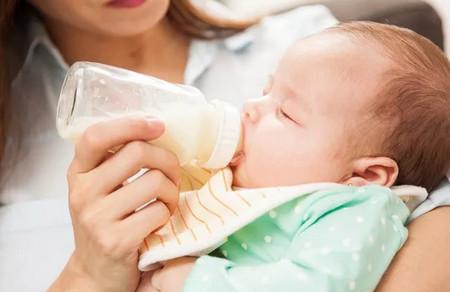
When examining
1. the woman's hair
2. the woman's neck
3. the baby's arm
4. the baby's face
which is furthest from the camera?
the woman's neck

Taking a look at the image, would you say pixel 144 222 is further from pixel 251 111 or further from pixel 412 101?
pixel 412 101

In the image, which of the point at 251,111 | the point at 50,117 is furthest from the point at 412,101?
the point at 50,117

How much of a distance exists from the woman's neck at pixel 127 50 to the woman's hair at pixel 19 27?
51 mm

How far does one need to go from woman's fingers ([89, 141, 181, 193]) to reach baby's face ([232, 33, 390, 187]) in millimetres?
97

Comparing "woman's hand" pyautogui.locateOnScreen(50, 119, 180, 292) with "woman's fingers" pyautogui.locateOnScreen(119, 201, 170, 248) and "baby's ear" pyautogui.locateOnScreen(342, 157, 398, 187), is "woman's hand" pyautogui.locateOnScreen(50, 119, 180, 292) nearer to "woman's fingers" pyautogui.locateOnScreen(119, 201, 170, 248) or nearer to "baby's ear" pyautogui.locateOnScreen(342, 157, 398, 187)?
"woman's fingers" pyautogui.locateOnScreen(119, 201, 170, 248)

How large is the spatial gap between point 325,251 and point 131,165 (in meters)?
0.26

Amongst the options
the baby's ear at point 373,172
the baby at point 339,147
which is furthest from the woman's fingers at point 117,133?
the baby's ear at point 373,172

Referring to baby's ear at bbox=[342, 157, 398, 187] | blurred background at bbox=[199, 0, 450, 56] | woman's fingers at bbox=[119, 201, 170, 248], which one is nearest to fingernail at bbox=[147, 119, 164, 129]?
→ woman's fingers at bbox=[119, 201, 170, 248]

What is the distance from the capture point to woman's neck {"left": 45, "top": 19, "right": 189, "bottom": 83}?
5.23 ft

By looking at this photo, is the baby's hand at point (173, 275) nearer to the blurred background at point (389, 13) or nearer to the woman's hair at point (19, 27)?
the woman's hair at point (19, 27)

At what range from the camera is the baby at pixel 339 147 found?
0.92 meters

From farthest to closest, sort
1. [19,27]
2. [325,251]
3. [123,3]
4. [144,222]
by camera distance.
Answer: [19,27] < [123,3] < [144,222] < [325,251]

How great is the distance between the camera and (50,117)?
4.94ft

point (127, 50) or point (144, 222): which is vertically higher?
point (144, 222)
